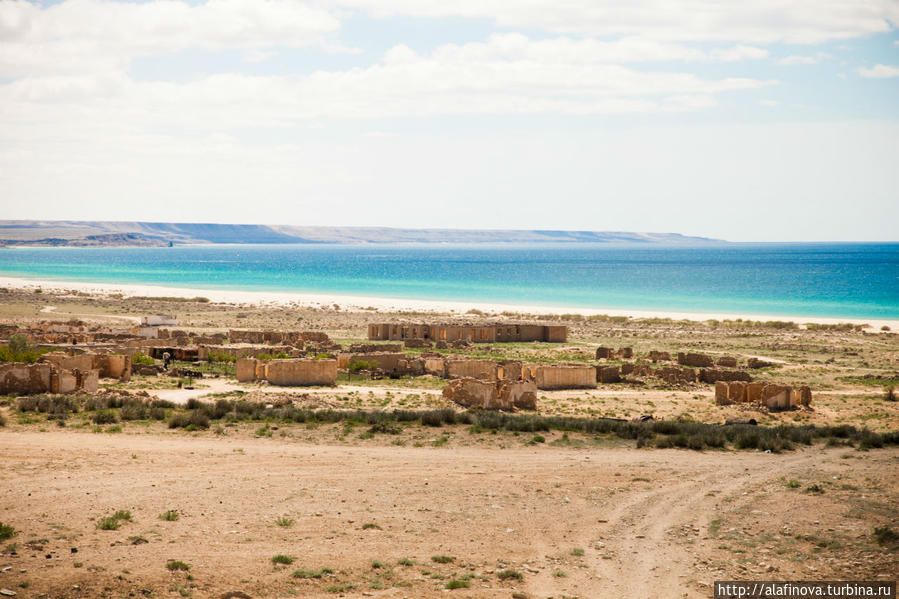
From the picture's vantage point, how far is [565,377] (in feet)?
119

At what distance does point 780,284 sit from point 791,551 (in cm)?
14106

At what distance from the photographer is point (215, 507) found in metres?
16.0

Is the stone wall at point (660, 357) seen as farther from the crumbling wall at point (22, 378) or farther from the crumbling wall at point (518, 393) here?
the crumbling wall at point (22, 378)

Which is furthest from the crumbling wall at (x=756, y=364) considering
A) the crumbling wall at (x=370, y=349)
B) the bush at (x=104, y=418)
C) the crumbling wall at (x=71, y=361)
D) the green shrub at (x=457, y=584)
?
the green shrub at (x=457, y=584)

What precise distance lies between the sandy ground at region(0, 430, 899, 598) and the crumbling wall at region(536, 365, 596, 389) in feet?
45.9

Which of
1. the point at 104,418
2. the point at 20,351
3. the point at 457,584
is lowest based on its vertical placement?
the point at 457,584

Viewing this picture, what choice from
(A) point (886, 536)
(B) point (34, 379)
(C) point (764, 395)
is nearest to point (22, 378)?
(B) point (34, 379)

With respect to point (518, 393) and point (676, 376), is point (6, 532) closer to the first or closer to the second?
point (518, 393)

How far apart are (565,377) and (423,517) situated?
21012 millimetres

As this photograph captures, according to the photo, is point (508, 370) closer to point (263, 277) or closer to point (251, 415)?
point (251, 415)

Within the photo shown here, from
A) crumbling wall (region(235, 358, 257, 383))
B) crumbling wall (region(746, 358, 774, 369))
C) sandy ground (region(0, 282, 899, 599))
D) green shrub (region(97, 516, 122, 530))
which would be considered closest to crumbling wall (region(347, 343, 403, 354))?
crumbling wall (region(235, 358, 257, 383))

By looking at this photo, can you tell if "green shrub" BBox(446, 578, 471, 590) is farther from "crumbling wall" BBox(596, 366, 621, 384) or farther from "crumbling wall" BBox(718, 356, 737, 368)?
"crumbling wall" BBox(718, 356, 737, 368)

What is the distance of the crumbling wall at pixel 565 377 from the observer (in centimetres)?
3609

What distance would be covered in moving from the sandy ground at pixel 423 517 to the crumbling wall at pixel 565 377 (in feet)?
45.9
